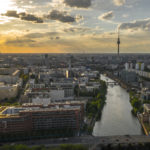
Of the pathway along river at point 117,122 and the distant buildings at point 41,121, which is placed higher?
the distant buildings at point 41,121

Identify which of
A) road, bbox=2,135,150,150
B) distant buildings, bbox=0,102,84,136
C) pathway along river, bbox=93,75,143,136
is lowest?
pathway along river, bbox=93,75,143,136

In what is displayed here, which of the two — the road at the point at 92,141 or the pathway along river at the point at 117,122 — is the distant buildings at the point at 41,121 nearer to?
the road at the point at 92,141

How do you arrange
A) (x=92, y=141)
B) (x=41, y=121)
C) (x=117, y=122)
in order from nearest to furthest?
1. (x=92, y=141)
2. (x=41, y=121)
3. (x=117, y=122)

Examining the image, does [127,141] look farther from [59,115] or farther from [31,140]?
[31,140]

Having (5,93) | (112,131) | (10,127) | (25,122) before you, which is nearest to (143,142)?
(112,131)

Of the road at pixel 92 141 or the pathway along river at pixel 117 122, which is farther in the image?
the pathway along river at pixel 117 122

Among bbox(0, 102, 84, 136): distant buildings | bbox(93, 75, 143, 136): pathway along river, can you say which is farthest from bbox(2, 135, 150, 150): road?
bbox(93, 75, 143, 136): pathway along river

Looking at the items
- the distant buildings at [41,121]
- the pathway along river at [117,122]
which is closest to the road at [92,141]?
the distant buildings at [41,121]

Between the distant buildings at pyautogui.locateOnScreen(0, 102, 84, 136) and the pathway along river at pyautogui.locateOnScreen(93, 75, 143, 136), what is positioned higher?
the distant buildings at pyautogui.locateOnScreen(0, 102, 84, 136)

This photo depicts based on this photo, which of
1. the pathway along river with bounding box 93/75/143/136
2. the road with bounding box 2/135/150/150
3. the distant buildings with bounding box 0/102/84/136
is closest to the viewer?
the road with bounding box 2/135/150/150

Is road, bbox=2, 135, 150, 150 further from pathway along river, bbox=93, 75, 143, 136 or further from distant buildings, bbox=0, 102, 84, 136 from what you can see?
pathway along river, bbox=93, 75, 143, 136

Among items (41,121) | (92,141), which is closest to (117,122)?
(92,141)

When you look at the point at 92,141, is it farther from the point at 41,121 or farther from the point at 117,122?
the point at 117,122
